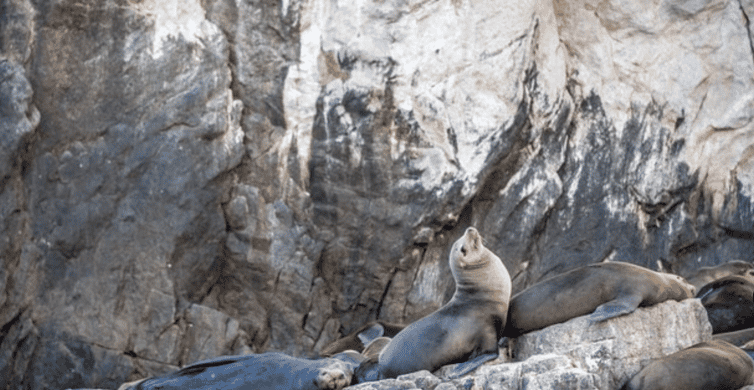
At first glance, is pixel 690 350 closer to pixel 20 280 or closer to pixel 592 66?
pixel 592 66

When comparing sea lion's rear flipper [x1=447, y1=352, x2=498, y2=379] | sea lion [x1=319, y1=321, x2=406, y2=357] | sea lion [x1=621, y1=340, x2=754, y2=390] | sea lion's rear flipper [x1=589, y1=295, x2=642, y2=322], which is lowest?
sea lion [x1=319, y1=321, x2=406, y2=357]

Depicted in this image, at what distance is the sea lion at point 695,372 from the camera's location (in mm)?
5691

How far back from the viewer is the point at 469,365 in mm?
6016

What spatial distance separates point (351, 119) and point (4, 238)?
445cm

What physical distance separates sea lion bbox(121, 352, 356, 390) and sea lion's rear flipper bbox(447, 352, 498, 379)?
0.76 metres

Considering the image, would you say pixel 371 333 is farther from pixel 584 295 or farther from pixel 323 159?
pixel 584 295

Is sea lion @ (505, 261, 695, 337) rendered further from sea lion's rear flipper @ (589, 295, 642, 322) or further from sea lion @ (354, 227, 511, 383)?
sea lion @ (354, 227, 511, 383)

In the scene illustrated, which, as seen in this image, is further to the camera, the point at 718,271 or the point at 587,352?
the point at 718,271

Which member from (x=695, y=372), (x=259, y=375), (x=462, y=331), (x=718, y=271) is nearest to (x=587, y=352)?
(x=695, y=372)

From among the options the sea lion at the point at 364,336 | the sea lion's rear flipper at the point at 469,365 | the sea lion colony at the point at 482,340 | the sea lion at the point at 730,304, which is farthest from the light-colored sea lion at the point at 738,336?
the sea lion at the point at 364,336

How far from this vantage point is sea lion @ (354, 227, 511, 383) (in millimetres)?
6305

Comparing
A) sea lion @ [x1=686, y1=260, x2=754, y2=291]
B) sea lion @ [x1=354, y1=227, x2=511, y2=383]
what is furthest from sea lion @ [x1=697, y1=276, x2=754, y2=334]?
sea lion @ [x1=354, y1=227, x2=511, y2=383]

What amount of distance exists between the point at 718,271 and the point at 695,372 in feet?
17.6

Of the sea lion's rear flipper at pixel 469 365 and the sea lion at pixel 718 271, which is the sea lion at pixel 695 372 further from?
the sea lion at pixel 718 271
